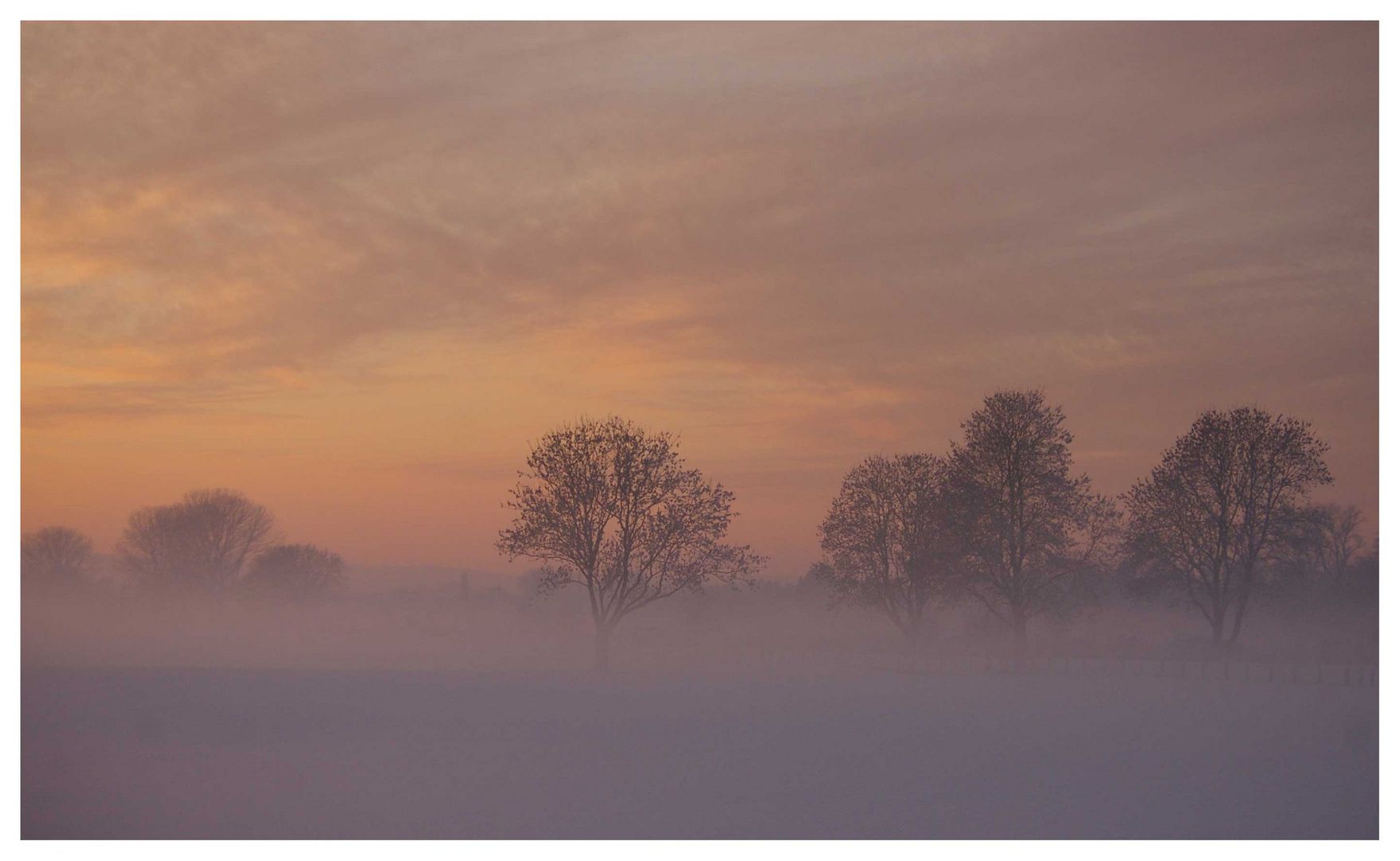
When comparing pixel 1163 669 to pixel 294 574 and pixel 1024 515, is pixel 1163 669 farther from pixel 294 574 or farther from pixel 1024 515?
pixel 294 574

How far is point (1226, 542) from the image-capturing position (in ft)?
224

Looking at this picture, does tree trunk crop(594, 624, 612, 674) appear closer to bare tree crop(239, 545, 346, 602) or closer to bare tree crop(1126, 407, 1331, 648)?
bare tree crop(1126, 407, 1331, 648)

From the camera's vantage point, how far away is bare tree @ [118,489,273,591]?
132 metres

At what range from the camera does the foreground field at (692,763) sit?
1057 inches

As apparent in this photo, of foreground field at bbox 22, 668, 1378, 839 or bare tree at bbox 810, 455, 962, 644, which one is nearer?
foreground field at bbox 22, 668, 1378, 839

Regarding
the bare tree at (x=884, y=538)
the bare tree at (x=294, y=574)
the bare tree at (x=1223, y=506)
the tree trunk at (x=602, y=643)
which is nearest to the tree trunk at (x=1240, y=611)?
the bare tree at (x=1223, y=506)

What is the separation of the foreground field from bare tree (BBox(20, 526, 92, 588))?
84362mm

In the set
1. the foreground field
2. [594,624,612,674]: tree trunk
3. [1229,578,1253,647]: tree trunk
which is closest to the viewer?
the foreground field

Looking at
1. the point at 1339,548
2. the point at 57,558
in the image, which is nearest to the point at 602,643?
the point at 1339,548

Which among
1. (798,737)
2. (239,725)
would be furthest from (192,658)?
(798,737)

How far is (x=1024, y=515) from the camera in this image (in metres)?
70.4

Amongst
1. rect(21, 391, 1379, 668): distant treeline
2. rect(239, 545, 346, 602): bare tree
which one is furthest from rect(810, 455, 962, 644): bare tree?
rect(239, 545, 346, 602): bare tree

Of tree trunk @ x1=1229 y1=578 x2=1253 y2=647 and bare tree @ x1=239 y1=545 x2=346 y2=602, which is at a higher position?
tree trunk @ x1=1229 y1=578 x2=1253 y2=647

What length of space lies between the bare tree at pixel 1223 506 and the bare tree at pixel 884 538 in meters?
14.1
